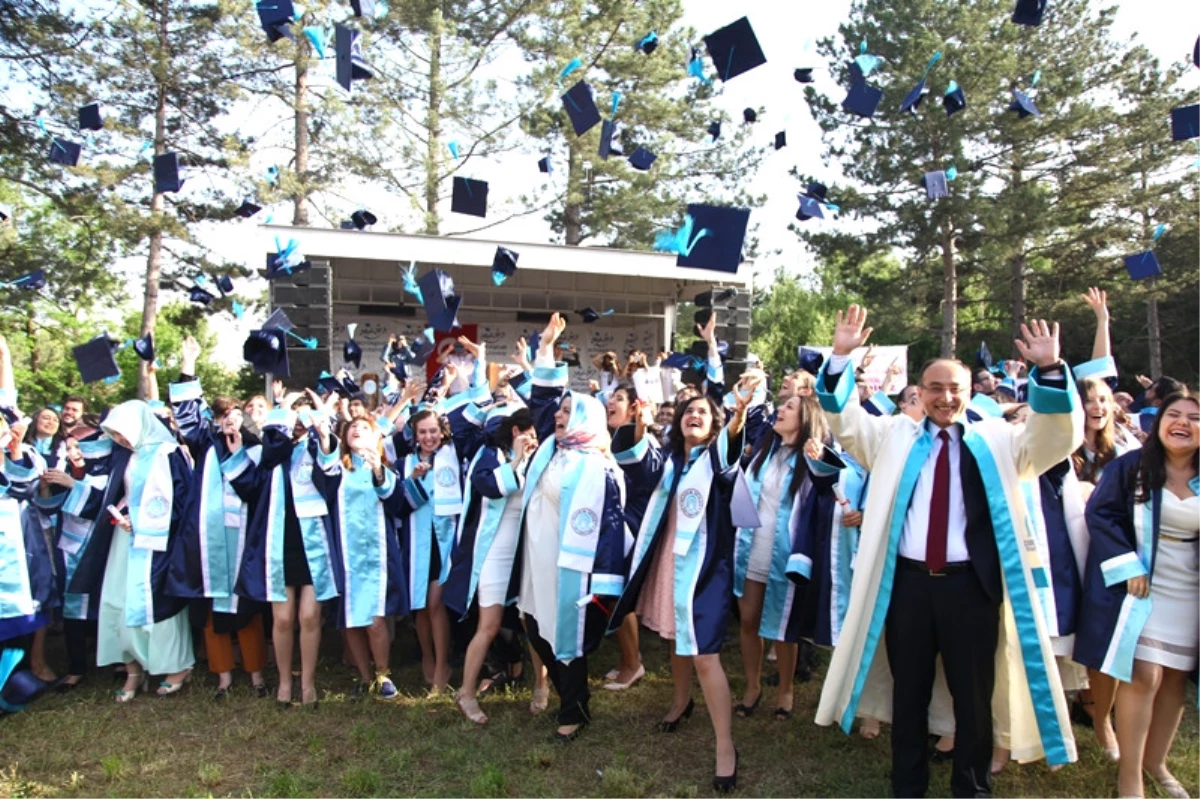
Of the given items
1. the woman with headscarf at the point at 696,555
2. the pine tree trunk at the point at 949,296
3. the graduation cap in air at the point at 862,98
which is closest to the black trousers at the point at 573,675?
the woman with headscarf at the point at 696,555

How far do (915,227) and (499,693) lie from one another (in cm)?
1980

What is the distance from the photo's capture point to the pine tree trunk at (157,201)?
17453 millimetres

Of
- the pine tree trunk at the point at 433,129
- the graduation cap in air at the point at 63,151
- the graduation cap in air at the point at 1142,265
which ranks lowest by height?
the graduation cap in air at the point at 1142,265

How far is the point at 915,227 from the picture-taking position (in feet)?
73.5

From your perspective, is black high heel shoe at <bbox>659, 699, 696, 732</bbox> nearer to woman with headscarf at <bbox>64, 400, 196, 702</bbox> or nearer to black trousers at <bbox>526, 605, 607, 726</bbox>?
black trousers at <bbox>526, 605, 607, 726</bbox>

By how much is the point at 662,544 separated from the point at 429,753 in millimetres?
1525

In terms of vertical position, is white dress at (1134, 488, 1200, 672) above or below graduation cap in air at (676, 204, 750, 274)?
below

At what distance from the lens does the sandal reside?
4832 mm

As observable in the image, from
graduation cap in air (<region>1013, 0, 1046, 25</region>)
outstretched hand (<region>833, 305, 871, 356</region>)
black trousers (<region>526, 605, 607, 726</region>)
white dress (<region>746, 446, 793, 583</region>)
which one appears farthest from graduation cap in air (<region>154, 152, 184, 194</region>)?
graduation cap in air (<region>1013, 0, 1046, 25</region>)

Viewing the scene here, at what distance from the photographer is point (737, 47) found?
761 cm

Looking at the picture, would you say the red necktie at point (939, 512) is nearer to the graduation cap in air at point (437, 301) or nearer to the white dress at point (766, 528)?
the white dress at point (766, 528)

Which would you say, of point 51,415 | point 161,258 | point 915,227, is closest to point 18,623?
point 51,415

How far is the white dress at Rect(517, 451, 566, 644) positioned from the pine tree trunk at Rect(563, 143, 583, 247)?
17209 millimetres

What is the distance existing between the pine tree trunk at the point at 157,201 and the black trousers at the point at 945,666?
A: 55.2 feet
